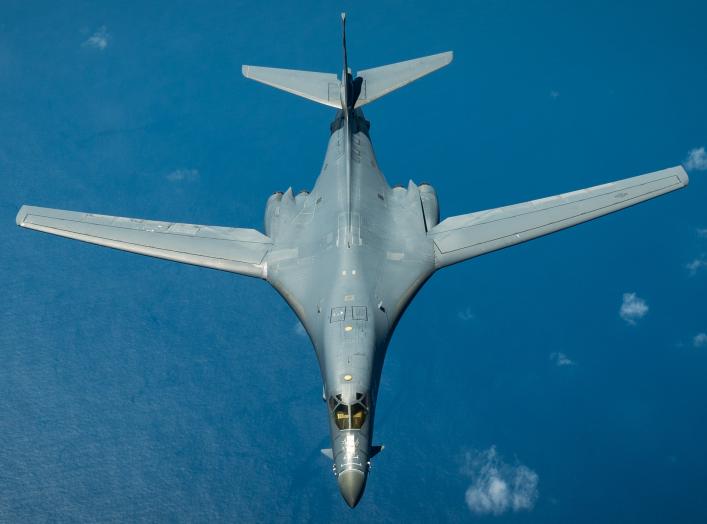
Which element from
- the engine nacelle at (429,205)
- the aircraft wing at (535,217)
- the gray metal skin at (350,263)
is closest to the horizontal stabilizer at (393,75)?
the gray metal skin at (350,263)

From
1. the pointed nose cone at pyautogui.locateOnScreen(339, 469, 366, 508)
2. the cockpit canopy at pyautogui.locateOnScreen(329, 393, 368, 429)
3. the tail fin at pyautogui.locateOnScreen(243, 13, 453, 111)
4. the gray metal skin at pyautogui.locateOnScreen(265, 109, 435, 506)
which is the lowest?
the pointed nose cone at pyautogui.locateOnScreen(339, 469, 366, 508)

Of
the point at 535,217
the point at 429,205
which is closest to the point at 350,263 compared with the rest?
the point at 429,205

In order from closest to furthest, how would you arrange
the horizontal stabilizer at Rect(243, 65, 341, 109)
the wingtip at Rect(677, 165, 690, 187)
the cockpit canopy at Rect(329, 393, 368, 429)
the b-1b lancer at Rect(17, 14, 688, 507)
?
the cockpit canopy at Rect(329, 393, 368, 429) → the b-1b lancer at Rect(17, 14, 688, 507) → the wingtip at Rect(677, 165, 690, 187) → the horizontal stabilizer at Rect(243, 65, 341, 109)

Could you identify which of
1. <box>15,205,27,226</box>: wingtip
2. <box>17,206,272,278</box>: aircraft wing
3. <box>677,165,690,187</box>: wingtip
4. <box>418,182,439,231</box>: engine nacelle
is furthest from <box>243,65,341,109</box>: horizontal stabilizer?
<box>677,165,690,187</box>: wingtip

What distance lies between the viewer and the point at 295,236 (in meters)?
32.5

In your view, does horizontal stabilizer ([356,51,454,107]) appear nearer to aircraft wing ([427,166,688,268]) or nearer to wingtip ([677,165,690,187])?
aircraft wing ([427,166,688,268])

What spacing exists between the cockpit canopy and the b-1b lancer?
9.98ft

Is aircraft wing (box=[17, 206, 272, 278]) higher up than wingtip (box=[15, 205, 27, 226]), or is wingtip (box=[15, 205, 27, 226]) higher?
wingtip (box=[15, 205, 27, 226])

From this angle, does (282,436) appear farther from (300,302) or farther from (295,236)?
(295,236)

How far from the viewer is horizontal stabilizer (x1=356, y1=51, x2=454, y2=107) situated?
35.5 m

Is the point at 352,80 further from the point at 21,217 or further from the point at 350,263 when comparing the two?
the point at 21,217

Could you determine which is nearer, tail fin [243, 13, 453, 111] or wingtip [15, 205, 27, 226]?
wingtip [15, 205, 27, 226]

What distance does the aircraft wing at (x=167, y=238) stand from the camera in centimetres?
3161

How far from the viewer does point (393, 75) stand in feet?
118
